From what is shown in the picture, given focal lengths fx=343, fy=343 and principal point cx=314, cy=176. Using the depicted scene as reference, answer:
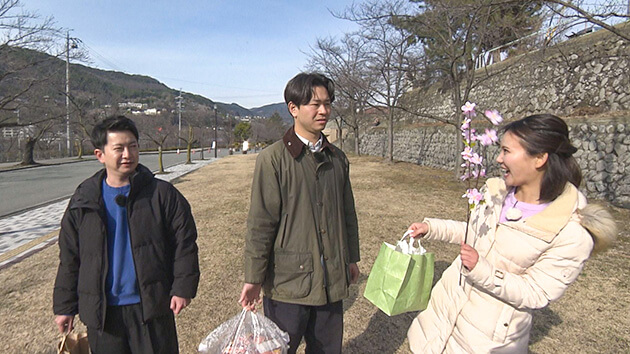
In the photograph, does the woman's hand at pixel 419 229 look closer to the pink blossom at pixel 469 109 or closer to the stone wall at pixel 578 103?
the pink blossom at pixel 469 109

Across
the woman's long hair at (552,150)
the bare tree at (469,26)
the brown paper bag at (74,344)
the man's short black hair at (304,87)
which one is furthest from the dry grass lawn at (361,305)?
the bare tree at (469,26)

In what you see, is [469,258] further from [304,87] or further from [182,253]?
[182,253]

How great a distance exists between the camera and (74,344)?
5.78 feet

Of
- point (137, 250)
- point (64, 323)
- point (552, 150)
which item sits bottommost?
point (64, 323)

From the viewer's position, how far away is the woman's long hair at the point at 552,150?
140 centimetres

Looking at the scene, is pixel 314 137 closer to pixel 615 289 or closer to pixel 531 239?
pixel 531 239

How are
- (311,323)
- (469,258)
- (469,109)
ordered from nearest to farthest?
(469,258), (469,109), (311,323)

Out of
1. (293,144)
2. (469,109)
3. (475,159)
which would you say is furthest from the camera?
(293,144)

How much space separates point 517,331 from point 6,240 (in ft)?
24.2

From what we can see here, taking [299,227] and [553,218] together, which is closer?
[553,218]

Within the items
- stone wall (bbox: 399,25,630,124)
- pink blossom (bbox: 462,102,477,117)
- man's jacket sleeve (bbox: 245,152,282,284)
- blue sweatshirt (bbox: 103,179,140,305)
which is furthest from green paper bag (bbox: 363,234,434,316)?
stone wall (bbox: 399,25,630,124)

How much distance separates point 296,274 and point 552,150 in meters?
1.27

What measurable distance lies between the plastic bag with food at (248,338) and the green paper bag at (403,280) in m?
0.56

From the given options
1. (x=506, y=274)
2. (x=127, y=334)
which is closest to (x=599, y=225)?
(x=506, y=274)
